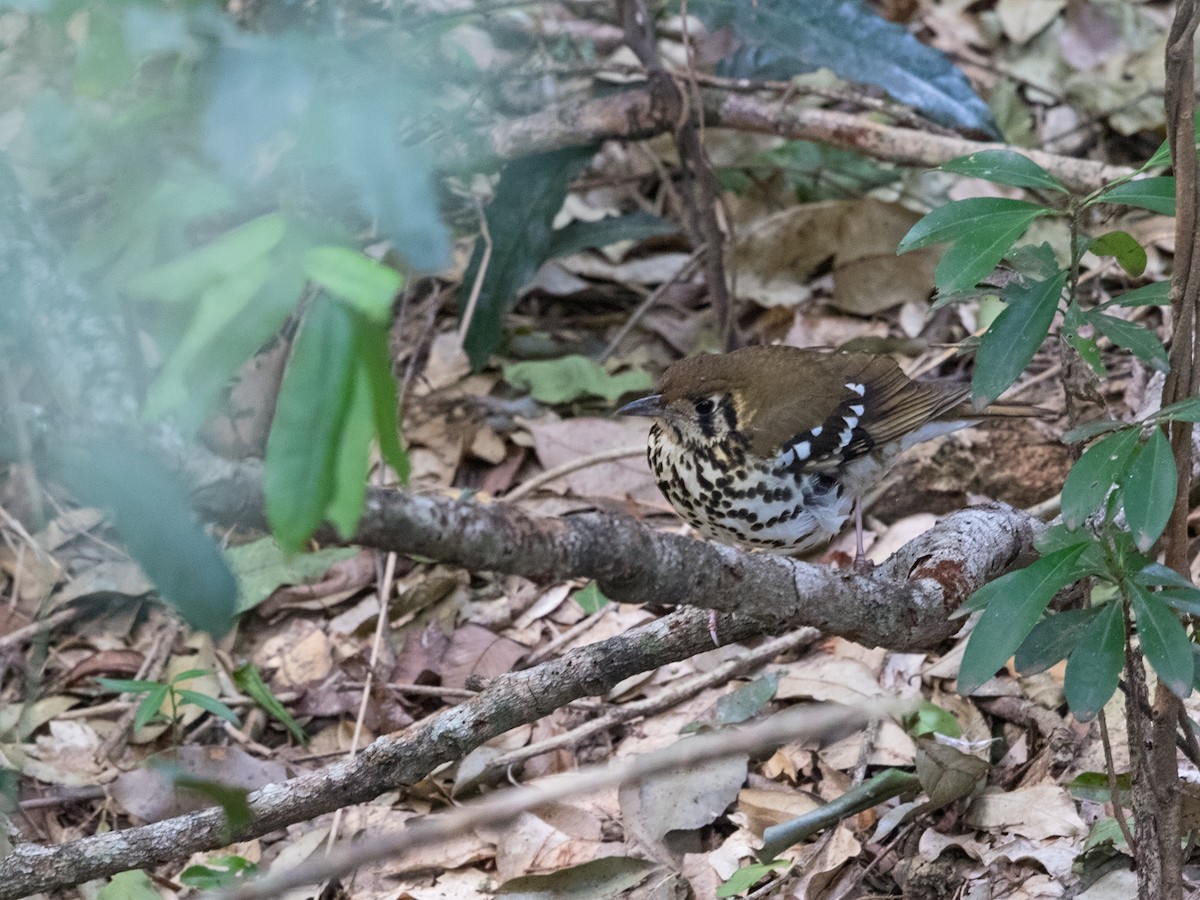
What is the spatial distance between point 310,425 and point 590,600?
2851 millimetres

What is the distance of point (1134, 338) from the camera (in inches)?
80.6

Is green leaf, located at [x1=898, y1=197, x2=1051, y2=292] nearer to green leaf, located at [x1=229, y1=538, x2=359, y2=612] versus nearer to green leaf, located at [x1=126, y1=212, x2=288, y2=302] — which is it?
green leaf, located at [x1=126, y1=212, x2=288, y2=302]

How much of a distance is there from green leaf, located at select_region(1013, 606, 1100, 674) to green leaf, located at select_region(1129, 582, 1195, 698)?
13cm

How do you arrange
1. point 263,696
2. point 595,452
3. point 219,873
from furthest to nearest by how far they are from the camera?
1. point 595,452
2. point 263,696
3. point 219,873

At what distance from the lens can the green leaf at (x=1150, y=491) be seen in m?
1.83

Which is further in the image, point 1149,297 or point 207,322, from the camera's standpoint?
point 1149,297

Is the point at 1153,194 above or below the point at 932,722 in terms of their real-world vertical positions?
above

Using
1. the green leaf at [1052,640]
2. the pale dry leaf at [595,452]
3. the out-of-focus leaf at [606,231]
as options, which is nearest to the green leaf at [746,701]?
the pale dry leaf at [595,452]

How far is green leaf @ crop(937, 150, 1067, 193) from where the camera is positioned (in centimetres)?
215

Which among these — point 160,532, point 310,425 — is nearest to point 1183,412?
point 310,425

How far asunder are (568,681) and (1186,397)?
1.24 meters

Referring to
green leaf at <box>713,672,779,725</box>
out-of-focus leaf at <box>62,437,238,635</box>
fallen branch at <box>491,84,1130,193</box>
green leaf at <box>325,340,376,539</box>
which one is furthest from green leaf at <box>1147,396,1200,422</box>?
fallen branch at <box>491,84,1130,193</box>

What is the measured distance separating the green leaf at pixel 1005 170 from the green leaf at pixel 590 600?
1985mm

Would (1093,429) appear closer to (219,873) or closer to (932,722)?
(932,722)
